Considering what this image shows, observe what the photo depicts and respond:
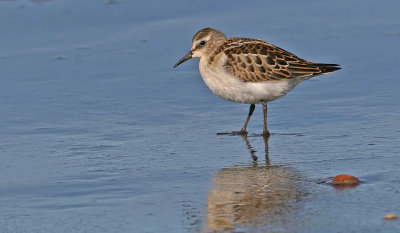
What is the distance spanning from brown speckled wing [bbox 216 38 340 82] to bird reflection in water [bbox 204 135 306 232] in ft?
5.65

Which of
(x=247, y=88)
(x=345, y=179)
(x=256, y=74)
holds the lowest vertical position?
(x=345, y=179)

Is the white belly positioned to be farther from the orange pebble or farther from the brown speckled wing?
the orange pebble

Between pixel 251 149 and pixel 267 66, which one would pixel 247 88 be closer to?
pixel 267 66

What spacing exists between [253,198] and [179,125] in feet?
8.25

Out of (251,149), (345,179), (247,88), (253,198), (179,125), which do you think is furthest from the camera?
(247,88)

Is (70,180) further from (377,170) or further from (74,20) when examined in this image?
(74,20)

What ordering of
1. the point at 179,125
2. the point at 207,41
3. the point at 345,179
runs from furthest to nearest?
the point at 207,41, the point at 179,125, the point at 345,179

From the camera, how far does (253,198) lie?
595 centimetres

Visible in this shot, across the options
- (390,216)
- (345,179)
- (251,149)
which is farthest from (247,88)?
(390,216)

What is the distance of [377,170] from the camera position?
656cm

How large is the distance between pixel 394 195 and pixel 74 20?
7229mm

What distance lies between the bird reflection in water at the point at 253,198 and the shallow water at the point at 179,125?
0.02 m

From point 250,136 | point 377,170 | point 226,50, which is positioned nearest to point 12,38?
point 226,50

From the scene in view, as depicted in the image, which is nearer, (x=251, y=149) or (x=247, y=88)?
(x=251, y=149)
